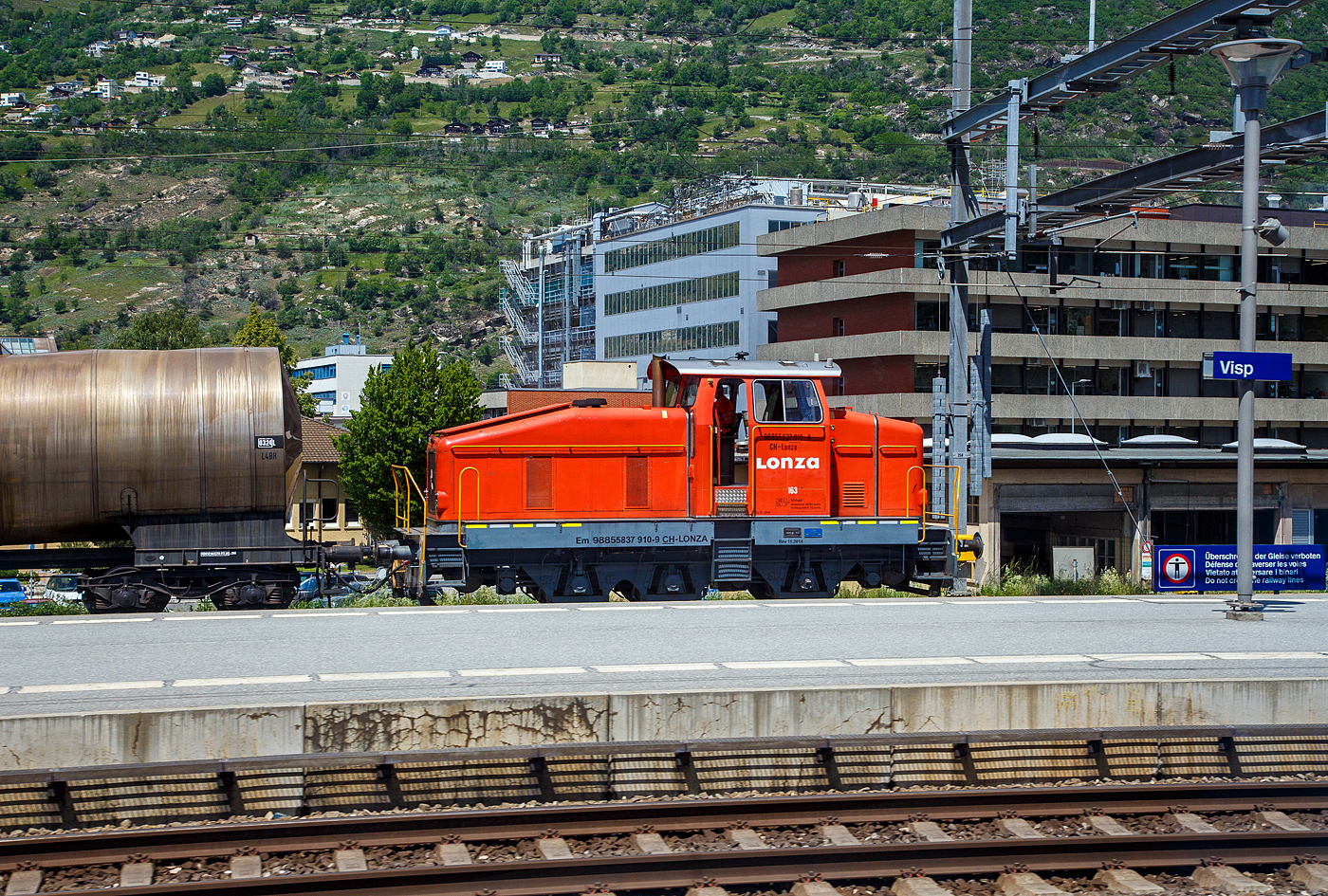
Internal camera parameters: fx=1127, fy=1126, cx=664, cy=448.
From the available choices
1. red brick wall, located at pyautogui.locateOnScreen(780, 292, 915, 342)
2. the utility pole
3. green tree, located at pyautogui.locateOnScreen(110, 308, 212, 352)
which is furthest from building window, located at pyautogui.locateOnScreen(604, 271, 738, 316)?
the utility pole

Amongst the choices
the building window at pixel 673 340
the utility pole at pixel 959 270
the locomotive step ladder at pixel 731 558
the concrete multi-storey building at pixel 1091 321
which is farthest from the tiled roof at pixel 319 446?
the locomotive step ladder at pixel 731 558

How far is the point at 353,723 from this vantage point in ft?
32.3

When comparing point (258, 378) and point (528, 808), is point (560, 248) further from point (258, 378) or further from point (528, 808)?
point (528, 808)

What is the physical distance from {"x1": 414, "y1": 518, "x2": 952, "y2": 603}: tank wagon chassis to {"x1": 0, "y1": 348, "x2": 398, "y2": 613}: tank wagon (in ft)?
8.32

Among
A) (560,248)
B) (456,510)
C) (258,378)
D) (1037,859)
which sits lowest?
(1037,859)

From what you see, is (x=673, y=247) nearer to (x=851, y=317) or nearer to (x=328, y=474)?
(x=851, y=317)

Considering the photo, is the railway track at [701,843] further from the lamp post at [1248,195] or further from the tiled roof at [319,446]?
the tiled roof at [319,446]

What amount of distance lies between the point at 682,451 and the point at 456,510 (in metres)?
3.85

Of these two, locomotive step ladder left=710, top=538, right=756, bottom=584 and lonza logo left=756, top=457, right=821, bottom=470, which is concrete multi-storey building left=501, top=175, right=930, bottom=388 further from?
locomotive step ladder left=710, top=538, right=756, bottom=584

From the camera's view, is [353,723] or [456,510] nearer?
[353,723]

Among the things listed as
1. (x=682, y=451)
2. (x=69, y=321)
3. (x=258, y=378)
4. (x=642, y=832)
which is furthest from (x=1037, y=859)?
(x=69, y=321)

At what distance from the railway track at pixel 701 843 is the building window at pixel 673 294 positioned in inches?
2446

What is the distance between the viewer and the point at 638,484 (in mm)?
18781

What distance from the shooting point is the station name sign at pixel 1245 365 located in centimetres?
1567
